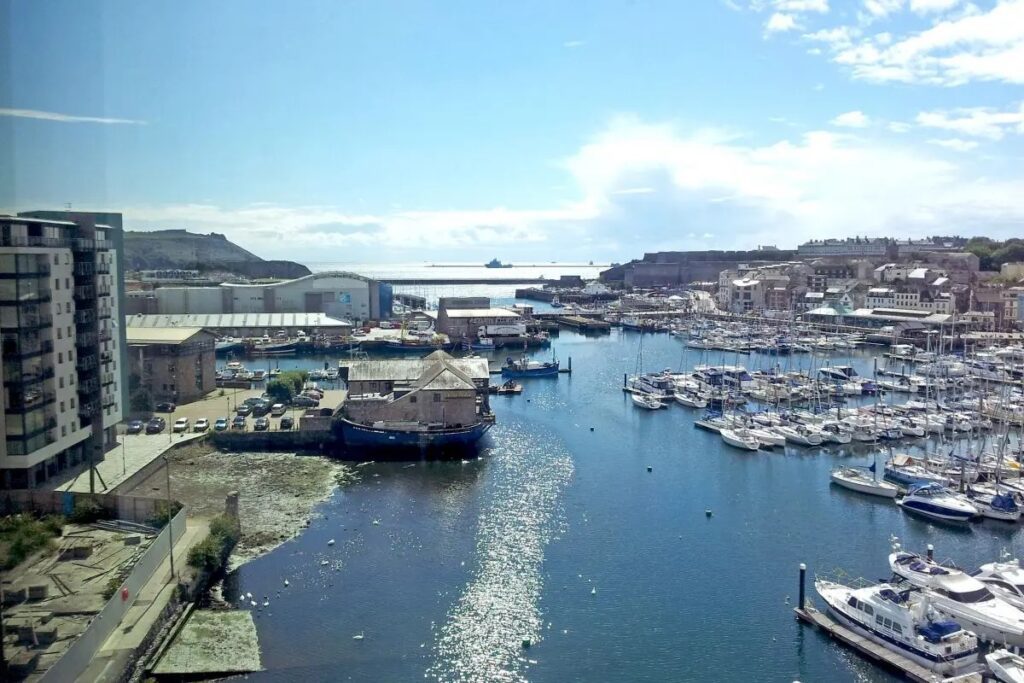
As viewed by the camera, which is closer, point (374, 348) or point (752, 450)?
point (752, 450)

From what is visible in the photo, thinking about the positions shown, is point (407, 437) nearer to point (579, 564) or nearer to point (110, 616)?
point (579, 564)

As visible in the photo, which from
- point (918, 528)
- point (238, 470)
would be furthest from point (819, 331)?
point (238, 470)

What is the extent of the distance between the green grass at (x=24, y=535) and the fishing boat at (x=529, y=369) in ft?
40.9

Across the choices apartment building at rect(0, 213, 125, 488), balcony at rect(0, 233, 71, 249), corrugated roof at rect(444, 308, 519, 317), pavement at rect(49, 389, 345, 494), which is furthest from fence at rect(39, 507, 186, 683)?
corrugated roof at rect(444, 308, 519, 317)

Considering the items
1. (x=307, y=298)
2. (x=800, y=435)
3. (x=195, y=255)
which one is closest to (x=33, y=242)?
(x=800, y=435)

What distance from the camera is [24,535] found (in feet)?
16.8

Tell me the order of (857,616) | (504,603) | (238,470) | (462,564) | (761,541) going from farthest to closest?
(238,470) → (761,541) → (462,564) → (504,603) → (857,616)

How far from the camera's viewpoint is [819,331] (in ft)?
83.6

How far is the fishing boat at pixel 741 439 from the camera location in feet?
36.9

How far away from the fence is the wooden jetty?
4.61m

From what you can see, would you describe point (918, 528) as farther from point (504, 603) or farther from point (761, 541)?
point (504, 603)

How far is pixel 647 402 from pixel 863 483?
17.8 feet

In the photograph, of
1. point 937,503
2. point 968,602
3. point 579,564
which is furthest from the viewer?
point 937,503

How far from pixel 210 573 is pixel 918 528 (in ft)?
21.4
